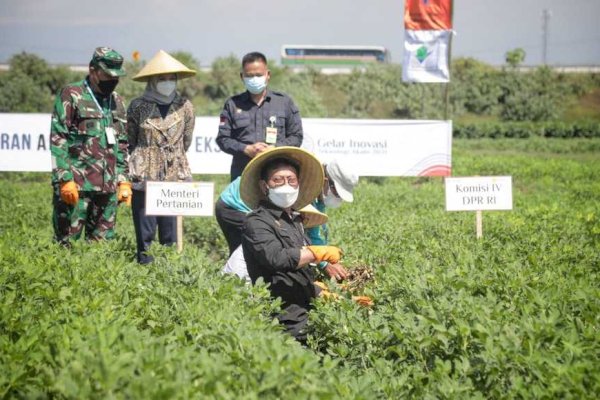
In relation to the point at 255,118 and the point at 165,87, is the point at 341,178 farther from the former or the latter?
the point at 165,87

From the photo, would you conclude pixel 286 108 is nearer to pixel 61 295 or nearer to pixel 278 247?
pixel 278 247

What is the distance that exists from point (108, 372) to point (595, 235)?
5.81 metres

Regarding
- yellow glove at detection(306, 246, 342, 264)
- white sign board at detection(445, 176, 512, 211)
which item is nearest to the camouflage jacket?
yellow glove at detection(306, 246, 342, 264)

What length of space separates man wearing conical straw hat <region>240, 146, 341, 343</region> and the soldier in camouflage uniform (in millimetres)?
1862

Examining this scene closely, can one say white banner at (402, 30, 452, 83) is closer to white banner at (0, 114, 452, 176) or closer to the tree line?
white banner at (0, 114, 452, 176)

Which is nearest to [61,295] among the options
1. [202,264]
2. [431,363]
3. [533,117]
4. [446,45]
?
[202,264]

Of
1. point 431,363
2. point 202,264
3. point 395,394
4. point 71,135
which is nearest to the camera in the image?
point 395,394

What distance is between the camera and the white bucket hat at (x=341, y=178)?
5867 mm

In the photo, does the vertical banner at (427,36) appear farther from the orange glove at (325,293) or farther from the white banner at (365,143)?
the orange glove at (325,293)

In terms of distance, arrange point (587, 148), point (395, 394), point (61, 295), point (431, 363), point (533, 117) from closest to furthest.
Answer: point (395, 394)
point (431, 363)
point (61, 295)
point (587, 148)
point (533, 117)

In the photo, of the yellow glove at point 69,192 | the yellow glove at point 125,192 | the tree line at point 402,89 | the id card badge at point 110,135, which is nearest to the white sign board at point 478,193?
the yellow glove at point 125,192

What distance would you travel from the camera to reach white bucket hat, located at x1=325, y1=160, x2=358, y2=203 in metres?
5.87

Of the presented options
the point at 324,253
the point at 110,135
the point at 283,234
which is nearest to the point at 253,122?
the point at 110,135

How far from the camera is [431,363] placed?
4.07 metres
